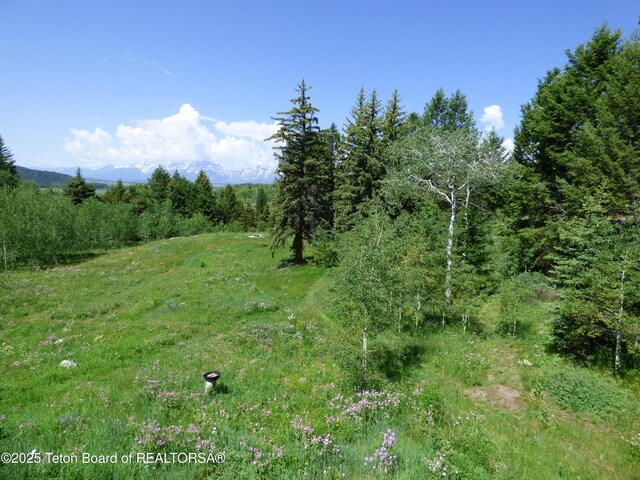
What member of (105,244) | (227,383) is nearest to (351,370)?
(227,383)

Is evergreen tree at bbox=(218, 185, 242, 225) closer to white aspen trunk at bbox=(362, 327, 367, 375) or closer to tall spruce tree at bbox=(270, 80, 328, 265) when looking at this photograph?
tall spruce tree at bbox=(270, 80, 328, 265)

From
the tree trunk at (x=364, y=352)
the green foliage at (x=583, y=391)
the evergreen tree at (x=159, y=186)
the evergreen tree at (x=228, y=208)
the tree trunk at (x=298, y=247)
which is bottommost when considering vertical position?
the green foliage at (x=583, y=391)

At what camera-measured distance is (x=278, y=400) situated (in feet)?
32.6

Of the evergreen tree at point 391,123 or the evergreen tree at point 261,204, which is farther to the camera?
the evergreen tree at point 261,204

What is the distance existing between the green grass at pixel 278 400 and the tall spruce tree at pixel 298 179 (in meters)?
9.28

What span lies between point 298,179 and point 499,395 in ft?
74.5

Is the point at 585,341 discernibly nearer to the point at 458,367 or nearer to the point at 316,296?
the point at 458,367

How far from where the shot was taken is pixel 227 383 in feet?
36.6

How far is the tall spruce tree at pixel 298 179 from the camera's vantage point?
95.2 feet

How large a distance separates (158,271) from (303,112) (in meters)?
23.9

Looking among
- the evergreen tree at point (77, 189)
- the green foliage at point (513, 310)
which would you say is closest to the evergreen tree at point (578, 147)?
the green foliage at point (513, 310)

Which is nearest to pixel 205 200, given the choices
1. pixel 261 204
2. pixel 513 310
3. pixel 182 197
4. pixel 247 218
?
pixel 182 197

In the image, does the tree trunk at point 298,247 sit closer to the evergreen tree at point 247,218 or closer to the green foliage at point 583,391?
the green foliage at point 583,391

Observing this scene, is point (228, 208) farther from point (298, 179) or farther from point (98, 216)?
point (298, 179)
